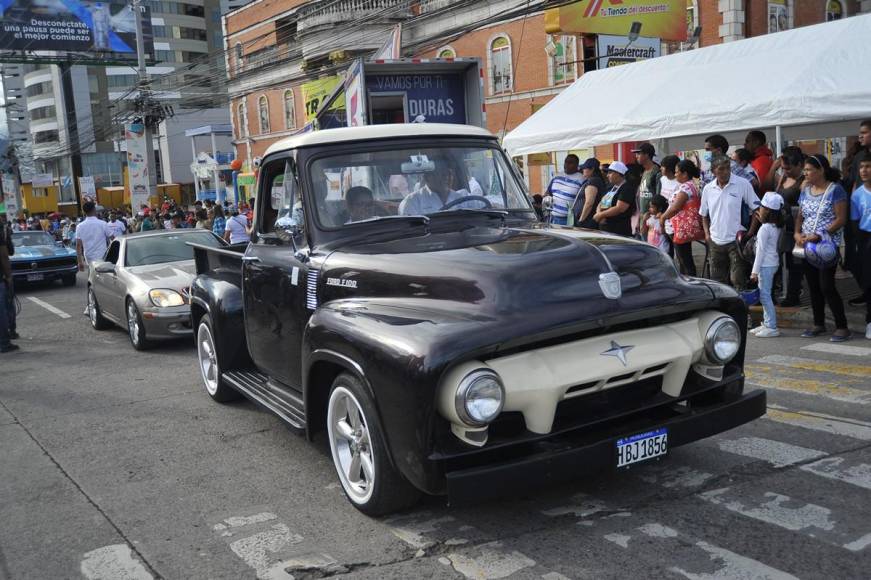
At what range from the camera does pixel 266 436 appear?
20.6ft

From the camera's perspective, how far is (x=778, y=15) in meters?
29.2

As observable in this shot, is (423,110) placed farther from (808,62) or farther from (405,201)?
(405,201)

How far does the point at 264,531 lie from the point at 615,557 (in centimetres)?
187

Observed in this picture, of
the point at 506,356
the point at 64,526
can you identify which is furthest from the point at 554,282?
the point at 64,526

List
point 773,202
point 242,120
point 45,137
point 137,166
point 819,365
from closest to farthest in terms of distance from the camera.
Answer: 1. point 819,365
2. point 773,202
3. point 137,166
4. point 242,120
5. point 45,137

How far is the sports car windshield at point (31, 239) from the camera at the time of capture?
21.5 metres

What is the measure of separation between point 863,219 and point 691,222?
2736mm

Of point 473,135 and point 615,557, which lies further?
point 473,135

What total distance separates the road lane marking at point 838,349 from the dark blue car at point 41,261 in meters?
17.7

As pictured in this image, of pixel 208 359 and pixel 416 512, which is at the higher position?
pixel 208 359

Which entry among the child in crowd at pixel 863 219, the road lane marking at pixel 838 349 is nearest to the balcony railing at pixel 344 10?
the child in crowd at pixel 863 219

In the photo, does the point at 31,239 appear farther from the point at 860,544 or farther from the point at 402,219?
the point at 860,544

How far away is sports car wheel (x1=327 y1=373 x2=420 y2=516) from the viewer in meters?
4.12

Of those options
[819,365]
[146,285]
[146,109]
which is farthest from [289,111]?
[819,365]
